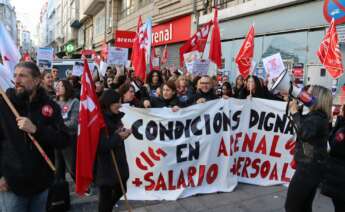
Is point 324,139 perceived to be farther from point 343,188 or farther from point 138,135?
point 138,135

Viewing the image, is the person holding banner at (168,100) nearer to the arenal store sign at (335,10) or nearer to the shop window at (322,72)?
the shop window at (322,72)

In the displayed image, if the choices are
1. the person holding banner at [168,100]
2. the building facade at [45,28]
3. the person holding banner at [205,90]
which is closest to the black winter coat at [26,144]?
the person holding banner at [168,100]

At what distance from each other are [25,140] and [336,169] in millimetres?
2624

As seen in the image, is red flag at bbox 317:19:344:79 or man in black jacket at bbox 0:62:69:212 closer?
man in black jacket at bbox 0:62:69:212

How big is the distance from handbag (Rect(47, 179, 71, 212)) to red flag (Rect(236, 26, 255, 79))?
14.1 feet

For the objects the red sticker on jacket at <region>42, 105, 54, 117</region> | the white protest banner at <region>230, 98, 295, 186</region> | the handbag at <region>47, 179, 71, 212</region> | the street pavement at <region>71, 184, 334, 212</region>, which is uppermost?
the red sticker on jacket at <region>42, 105, 54, 117</region>

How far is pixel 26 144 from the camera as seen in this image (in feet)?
8.81

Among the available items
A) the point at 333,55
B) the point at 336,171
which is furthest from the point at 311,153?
the point at 333,55

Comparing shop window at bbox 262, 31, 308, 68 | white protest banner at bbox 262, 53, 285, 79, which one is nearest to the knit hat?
white protest banner at bbox 262, 53, 285, 79

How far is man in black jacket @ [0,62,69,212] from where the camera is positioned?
2.66 metres

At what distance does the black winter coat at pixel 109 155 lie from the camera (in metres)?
3.45

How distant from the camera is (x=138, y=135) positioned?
5.09 metres

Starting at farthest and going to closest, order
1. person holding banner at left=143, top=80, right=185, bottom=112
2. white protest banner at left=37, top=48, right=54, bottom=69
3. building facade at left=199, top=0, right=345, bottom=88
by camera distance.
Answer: white protest banner at left=37, top=48, right=54, bottom=69 < building facade at left=199, top=0, right=345, bottom=88 < person holding banner at left=143, top=80, right=185, bottom=112

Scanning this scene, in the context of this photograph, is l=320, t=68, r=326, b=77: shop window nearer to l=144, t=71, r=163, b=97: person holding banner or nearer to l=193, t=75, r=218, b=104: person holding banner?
l=144, t=71, r=163, b=97: person holding banner
